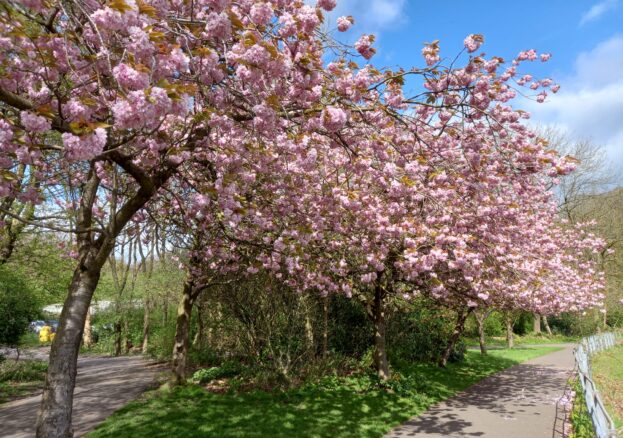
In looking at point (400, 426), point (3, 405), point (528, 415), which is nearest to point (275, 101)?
point (400, 426)

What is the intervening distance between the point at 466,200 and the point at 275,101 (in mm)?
4681

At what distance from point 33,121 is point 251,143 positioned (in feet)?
9.11

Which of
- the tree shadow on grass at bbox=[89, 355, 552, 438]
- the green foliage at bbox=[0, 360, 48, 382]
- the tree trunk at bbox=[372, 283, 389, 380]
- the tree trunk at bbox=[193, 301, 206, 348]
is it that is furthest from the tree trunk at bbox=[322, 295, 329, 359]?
the green foliage at bbox=[0, 360, 48, 382]

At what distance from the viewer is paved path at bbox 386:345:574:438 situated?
7344 millimetres

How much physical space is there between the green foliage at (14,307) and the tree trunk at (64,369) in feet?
30.0

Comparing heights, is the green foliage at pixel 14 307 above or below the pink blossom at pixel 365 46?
below

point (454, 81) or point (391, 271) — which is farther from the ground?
point (454, 81)

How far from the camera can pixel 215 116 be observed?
4465mm

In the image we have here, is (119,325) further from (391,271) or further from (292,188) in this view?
(292,188)

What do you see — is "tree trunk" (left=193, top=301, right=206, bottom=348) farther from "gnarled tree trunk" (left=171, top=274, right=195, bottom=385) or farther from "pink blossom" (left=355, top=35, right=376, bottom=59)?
"pink blossom" (left=355, top=35, right=376, bottom=59)

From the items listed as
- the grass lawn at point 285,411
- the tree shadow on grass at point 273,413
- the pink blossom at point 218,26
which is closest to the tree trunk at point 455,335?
the grass lawn at point 285,411

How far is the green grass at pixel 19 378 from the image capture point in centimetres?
1218

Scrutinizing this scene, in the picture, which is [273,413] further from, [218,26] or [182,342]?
[218,26]

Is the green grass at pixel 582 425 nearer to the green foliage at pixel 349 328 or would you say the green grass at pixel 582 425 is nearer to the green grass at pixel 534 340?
the green foliage at pixel 349 328
